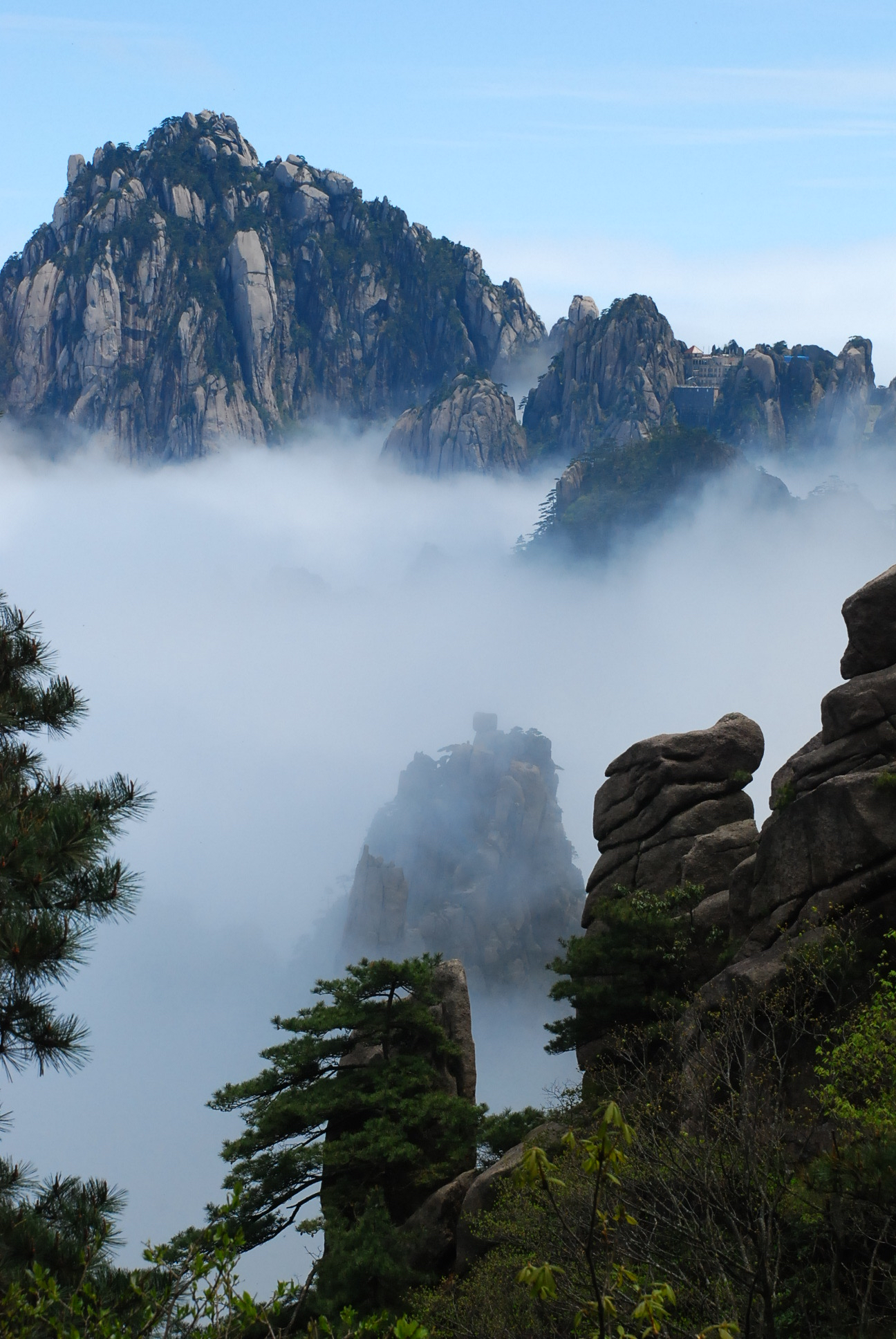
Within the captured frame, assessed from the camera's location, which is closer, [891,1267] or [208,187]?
[891,1267]

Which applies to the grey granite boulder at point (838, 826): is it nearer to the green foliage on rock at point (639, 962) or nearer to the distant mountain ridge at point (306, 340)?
the green foliage on rock at point (639, 962)

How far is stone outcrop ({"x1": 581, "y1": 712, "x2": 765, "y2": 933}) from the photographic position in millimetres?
26516

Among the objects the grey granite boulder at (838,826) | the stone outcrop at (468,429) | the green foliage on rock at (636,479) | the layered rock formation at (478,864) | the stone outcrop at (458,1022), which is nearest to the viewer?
the grey granite boulder at (838,826)

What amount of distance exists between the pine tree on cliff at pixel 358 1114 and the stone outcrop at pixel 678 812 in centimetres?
543

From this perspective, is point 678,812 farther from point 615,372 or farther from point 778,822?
point 615,372

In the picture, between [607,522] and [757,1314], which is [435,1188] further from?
[607,522]

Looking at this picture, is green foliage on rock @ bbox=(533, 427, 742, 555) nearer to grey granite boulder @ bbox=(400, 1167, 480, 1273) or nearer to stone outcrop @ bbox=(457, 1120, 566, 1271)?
grey granite boulder @ bbox=(400, 1167, 480, 1273)

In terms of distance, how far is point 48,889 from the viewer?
920 cm

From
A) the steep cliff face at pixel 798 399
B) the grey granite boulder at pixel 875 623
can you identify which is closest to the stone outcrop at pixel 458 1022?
the grey granite boulder at pixel 875 623

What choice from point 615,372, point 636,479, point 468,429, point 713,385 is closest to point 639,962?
point 636,479

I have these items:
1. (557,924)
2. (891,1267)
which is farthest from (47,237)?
(891,1267)

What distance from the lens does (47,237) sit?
564ft

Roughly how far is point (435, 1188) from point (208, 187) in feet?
579

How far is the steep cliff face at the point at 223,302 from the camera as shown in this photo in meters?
166
